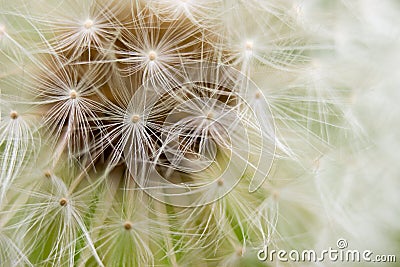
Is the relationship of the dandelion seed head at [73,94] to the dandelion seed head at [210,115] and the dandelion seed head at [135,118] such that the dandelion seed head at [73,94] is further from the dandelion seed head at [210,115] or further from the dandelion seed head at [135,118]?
the dandelion seed head at [210,115]

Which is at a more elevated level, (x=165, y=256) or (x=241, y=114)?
(x=241, y=114)

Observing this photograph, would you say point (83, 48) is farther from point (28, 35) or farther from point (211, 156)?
point (211, 156)

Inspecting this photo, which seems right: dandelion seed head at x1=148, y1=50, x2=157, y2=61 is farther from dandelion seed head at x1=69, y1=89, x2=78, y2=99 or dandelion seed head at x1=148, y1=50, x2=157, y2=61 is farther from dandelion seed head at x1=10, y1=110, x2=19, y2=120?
dandelion seed head at x1=10, y1=110, x2=19, y2=120

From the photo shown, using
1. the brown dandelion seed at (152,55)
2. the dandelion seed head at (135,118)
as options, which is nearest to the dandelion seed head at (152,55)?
the brown dandelion seed at (152,55)

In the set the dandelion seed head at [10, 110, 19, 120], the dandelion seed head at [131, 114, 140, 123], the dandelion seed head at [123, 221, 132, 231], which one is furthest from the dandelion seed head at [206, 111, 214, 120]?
the dandelion seed head at [10, 110, 19, 120]

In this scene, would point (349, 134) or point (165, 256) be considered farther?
point (349, 134)

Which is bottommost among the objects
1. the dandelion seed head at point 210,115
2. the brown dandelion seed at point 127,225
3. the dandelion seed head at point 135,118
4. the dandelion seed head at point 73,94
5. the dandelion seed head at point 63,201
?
the brown dandelion seed at point 127,225

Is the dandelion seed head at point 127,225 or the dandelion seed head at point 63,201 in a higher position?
the dandelion seed head at point 63,201

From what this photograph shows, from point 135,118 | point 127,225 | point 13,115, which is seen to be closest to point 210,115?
point 135,118

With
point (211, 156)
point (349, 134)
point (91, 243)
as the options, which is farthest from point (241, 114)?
point (91, 243)

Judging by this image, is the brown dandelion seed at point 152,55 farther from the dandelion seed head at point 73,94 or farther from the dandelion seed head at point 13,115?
the dandelion seed head at point 13,115

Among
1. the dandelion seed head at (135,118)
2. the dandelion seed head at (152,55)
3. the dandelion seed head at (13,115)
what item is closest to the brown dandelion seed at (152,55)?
the dandelion seed head at (152,55)
